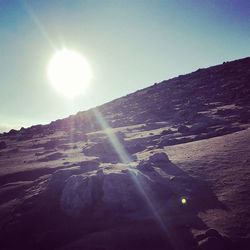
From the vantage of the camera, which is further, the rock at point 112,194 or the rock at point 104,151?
the rock at point 104,151

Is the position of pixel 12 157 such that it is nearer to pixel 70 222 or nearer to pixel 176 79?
pixel 70 222

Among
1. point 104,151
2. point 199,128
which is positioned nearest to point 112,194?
point 104,151

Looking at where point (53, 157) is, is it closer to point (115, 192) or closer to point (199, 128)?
point (199, 128)

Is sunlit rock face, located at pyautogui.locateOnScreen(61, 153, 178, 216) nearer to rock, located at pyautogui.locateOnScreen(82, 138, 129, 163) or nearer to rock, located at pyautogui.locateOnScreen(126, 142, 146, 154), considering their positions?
rock, located at pyautogui.locateOnScreen(82, 138, 129, 163)

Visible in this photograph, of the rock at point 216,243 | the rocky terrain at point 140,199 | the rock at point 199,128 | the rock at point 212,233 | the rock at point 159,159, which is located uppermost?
the rock at point 199,128

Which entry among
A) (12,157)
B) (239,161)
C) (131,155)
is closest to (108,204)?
(239,161)

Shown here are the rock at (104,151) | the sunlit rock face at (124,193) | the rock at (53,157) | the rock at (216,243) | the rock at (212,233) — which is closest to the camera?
the rock at (216,243)

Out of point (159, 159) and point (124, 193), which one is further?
point (159, 159)

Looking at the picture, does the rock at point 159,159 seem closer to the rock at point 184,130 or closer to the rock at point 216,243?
the rock at point 216,243

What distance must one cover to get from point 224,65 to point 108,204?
45.2 m

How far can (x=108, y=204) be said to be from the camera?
11.3 meters

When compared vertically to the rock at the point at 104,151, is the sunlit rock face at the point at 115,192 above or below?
below

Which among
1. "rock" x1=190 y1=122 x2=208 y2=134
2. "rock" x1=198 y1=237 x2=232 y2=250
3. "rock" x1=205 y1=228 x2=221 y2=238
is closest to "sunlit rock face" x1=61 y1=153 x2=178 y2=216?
"rock" x1=205 y1=228 x2=221 y2=238

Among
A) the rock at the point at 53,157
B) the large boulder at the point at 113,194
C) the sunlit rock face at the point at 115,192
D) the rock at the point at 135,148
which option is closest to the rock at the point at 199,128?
the rock at the point at 135,148
